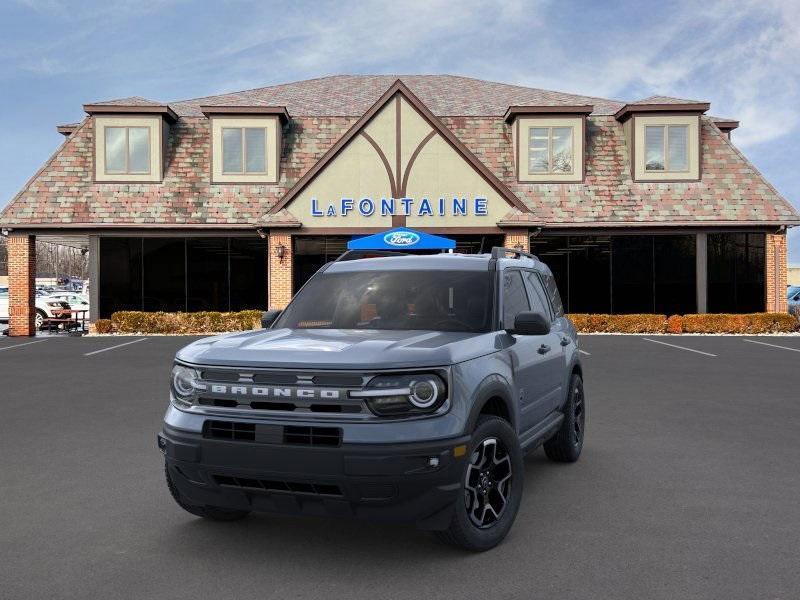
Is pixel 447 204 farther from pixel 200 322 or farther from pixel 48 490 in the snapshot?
pixel 48 490

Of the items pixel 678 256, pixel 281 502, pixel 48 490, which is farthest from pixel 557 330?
pixel 678 256

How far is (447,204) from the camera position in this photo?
23359 mm

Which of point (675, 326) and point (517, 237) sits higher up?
point (517, 237)

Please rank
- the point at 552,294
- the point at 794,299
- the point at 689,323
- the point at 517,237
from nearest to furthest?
the point at 552,294, the point at 517,237, the point at 689,323, the point at 794,299

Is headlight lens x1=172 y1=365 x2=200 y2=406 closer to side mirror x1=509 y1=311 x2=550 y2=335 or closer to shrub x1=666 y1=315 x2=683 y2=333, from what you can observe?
side mirror x1=509 y1=311 x2=550 y2=335

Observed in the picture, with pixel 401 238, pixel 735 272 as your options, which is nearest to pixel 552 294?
pixel 401 238

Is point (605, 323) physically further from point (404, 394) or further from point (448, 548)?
point (404, 394)

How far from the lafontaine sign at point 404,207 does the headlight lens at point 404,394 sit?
19505 millimetres

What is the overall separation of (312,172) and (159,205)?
17.3 ft

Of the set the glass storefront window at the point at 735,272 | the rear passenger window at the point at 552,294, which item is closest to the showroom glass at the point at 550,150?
the glass storefront window at the point at 735,272

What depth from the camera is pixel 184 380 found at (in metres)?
4.56

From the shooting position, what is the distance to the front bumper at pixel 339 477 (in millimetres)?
3947

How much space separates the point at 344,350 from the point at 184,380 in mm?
1073

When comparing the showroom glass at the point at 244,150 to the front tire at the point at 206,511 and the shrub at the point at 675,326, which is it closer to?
the shrub at the point at 675,326
